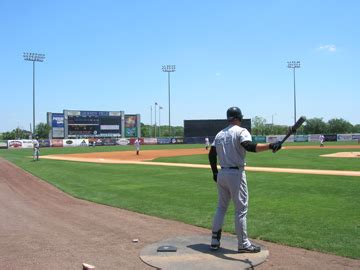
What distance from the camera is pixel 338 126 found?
11744 cm

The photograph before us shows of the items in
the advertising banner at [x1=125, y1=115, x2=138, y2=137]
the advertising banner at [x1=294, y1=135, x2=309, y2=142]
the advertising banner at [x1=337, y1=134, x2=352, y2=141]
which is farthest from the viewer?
the advertising banner at [x1=125, y1=115, x2=138, y2=137]

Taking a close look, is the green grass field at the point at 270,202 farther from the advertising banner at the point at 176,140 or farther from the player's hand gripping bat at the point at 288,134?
the advertising banner at the point at 176,140

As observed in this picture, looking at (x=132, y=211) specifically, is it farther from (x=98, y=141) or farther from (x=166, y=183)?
(x=98, y=141)

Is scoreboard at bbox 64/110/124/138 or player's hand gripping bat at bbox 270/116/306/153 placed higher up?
scoreboard at bbox 64/110/124/138

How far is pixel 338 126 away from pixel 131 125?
2328 inches

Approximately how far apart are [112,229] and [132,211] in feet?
6.43

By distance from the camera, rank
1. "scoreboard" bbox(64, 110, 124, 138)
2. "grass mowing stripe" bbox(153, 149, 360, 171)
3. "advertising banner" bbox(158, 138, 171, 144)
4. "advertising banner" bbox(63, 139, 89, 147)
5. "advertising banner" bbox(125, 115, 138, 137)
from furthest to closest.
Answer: "advertising banner" bbox(125, 115, 138, 137)
"scoreboard" bbox(64, 110, 124, 138)
"advertising banner" bbox(158, 138, 171, 144)
"advertising banner" bbox(63, 139, 89, 147)
"grass mowing stripe" bbox(153, 149, 360, 171)

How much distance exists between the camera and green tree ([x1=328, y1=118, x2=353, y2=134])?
11625 centimetres

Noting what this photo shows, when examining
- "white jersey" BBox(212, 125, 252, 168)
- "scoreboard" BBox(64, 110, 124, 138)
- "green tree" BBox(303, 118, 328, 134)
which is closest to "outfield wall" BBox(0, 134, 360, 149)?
"scoreboard" BBox(64, 110, 124, 138)

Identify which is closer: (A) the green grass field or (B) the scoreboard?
(A) the green grass field

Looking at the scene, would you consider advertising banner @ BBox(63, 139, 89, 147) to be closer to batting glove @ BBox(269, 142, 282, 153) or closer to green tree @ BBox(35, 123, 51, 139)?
green tree @ BBox(35, 123, 51, 139)

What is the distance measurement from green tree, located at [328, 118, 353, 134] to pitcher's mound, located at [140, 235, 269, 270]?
116902 millimetres

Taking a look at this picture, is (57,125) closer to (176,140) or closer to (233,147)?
(176,140)

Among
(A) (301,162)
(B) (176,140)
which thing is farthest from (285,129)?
(A) (301,162)
